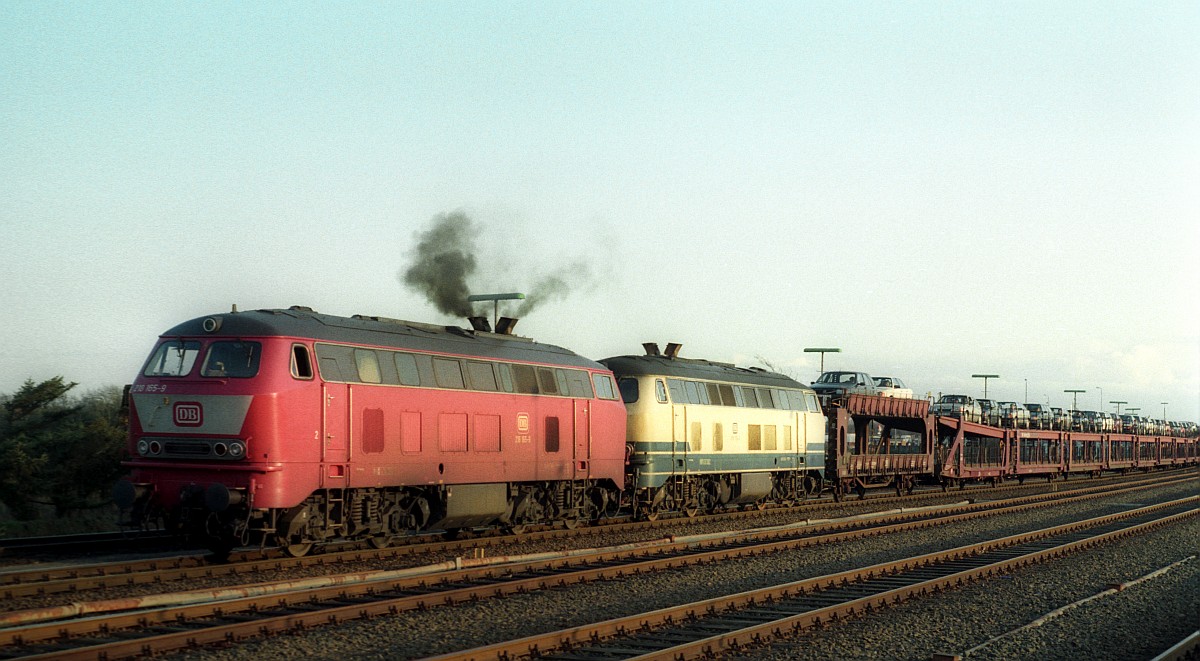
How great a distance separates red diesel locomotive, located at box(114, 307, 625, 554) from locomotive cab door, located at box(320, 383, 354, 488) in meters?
0.02

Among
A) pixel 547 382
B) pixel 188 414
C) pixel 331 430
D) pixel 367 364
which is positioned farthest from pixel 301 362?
pixel 547 382

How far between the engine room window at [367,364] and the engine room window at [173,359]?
250 centimetres

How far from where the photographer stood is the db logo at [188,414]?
16.8m

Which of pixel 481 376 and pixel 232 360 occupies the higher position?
pixel 232 360

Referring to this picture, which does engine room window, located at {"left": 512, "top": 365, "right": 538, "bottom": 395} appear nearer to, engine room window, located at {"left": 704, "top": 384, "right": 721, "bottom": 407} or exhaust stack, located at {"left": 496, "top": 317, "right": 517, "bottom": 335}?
exhaust stack, located at {"left": 496, "top": 317, "right": 517, "bottom": 335}

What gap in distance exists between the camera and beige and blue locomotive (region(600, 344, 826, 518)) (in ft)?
88.5

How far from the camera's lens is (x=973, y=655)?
467 inches

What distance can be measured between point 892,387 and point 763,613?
38.2m

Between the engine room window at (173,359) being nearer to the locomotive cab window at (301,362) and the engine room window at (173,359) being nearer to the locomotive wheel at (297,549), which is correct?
the locomotive cab window at (301,362)

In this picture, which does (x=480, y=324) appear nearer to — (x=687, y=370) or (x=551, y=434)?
(x=551, y=434)

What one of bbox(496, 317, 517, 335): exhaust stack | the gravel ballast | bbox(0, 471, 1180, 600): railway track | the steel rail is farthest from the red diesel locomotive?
the steel rail

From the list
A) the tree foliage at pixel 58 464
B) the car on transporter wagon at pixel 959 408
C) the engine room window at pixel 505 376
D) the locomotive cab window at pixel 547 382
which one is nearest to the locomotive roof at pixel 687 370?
the locomotive cab window at pixel 547 382

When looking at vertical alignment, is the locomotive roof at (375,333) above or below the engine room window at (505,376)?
above

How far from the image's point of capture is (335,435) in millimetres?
17656
